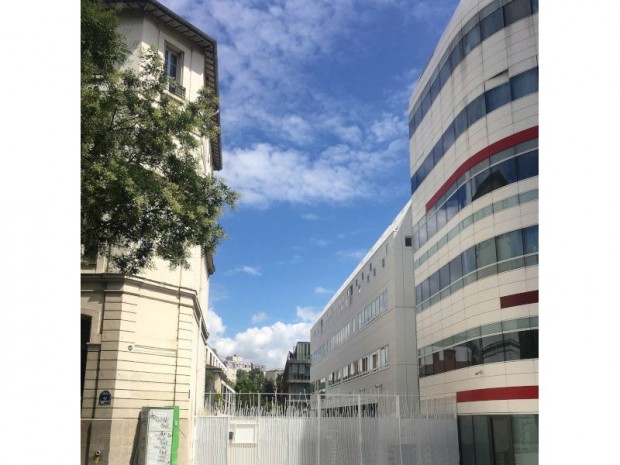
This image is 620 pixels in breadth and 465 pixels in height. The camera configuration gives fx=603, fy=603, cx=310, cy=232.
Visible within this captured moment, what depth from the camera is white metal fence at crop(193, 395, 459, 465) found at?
20953 mm

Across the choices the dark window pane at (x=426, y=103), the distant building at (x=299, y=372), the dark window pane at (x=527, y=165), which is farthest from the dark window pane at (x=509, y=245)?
the distant building at (x=299, y=372)

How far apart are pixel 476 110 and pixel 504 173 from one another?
3.27m

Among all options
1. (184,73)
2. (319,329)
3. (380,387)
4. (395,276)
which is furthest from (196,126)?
(319,329)

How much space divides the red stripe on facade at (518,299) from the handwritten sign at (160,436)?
40.0 feet

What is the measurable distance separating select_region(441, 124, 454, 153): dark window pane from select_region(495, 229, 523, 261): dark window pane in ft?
19.4

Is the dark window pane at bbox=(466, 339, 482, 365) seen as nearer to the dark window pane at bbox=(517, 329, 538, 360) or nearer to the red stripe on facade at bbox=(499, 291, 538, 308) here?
the red stripe on facade at bbox=(499, 291, 538, 308)

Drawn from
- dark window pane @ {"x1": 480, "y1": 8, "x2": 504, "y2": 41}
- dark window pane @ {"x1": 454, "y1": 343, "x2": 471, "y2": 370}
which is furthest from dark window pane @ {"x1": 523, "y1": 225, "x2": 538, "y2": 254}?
dark window pane @ {"x1": 480, "y1": 8, "x2": 504, "y2": 41}

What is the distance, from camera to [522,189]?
71.3ft

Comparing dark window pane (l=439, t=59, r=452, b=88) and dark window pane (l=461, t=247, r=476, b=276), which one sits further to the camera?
dark window pane (l=439, t=59, r=452, b=88)

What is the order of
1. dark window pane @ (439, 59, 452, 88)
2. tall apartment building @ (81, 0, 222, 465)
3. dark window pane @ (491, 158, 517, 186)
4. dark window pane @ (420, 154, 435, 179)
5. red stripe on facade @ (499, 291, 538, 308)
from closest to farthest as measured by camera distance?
1. tall apartment building @ (81, 0, 222, 465)
2. red stripe on facade @ (499, 291, 538, 308)
3. dark window pane @ (491, 158, 517, 186)
4. dark window pane @ (439, 59, 452, 88)
5. dark window pane @ (420, 154, 435, 179)

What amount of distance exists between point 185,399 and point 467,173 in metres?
14.2

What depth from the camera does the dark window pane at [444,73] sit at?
27.2m

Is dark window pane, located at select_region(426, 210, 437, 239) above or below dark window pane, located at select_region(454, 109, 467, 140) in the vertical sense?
below

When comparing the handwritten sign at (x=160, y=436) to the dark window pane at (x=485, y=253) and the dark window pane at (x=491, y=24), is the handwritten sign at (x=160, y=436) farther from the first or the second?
the dark window pane at (x=491, y=24)
